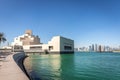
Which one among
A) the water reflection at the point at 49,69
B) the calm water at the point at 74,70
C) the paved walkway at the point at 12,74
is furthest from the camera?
the water reflection at the point at 49,69

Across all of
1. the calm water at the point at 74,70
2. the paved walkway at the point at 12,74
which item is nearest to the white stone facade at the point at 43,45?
the calm water at the point at 74,70

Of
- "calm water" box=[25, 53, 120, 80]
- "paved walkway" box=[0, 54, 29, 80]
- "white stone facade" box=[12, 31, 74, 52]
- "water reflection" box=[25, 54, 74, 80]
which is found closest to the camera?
"paved walkway" box=[0, 54, 29, 80]

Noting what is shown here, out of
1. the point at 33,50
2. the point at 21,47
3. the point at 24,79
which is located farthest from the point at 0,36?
the point at 24,79

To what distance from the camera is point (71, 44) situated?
514ft

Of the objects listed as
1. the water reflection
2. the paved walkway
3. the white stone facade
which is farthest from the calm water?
the white stone facade

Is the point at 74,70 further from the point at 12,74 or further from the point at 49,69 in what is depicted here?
the point at 12,74

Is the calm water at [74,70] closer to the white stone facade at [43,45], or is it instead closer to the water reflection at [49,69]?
the water reflection at [49,69]

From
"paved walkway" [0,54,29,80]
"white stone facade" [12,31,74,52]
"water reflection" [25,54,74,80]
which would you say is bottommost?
"water reflection" [25,54,74,80]

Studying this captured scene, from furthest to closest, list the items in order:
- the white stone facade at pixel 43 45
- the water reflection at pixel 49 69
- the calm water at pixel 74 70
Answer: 1. the white stone facade at pixel 43 45
2. the water reflection at pixel 49 69
3. the calm water at pixel 74 70

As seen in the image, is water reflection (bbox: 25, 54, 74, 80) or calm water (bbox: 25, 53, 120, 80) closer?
calm water (bbox: 25, 53, 120, 80)

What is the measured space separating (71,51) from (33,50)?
116ft

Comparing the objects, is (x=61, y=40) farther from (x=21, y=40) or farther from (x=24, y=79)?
(x=24, y=79)

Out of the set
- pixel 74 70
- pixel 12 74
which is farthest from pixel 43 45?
pixel 12 74

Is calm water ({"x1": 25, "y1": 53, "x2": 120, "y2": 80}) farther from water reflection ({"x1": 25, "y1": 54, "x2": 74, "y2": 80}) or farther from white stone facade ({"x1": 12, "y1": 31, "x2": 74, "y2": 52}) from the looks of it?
white stone facade ({"x1": 12, "y1": 31, "x2": 74, "y2": 52})
